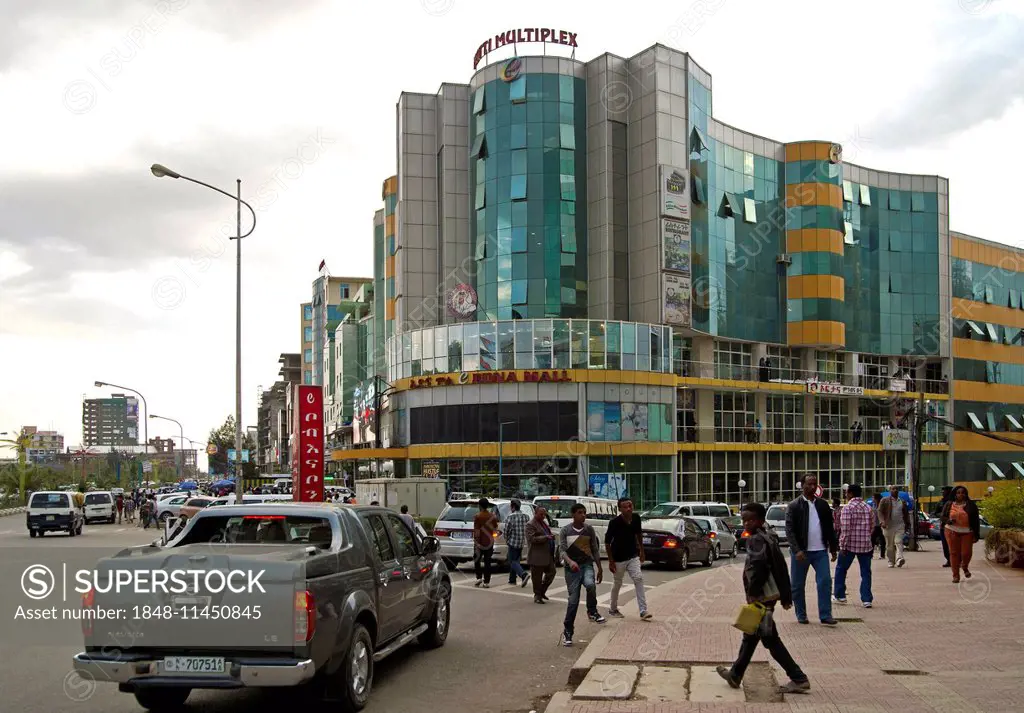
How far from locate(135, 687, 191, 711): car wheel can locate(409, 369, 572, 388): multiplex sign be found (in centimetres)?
4560

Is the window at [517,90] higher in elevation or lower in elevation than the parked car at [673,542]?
higher

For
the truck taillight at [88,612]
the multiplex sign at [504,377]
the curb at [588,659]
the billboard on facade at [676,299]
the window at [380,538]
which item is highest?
the billboard on facade at [676,299]

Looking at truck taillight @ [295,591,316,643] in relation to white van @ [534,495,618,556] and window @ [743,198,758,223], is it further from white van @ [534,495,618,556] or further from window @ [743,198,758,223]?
window @ [743,198,758,223]

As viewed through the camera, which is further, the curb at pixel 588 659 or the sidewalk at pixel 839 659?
the curb at pixel 588 659

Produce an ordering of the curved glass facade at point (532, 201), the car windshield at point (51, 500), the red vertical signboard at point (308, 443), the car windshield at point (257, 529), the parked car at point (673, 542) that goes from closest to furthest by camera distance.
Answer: the car windshield at point (257, 529) → the parked car at point (673, 542) → the red vertical signboard at point (308, 443) → the car windshield at point (51, 500) → the curved glass facade at point (532, 201)

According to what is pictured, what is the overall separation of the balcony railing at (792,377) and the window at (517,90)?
1917 centimetres

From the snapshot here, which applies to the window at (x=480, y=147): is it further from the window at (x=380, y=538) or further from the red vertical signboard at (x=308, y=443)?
the window at (x=380, y=538)

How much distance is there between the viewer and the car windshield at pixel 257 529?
904cm

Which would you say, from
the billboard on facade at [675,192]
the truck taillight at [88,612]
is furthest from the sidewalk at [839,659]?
the billboard on facade at [675,192]

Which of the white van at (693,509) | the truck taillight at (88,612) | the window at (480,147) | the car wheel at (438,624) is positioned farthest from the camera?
the window at (480,147)

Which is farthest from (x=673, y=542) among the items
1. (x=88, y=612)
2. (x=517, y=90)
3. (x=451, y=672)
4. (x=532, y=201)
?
(x=517, y=90)

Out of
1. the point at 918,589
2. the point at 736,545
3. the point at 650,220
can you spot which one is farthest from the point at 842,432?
the point at 918,589

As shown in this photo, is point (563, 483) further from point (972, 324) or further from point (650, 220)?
point (972, 324)

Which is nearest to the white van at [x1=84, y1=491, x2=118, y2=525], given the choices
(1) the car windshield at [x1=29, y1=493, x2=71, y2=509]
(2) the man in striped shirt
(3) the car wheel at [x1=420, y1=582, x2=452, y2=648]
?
(1) the car windshield at [x1=29, y1=493, x2=71, y2=509]
